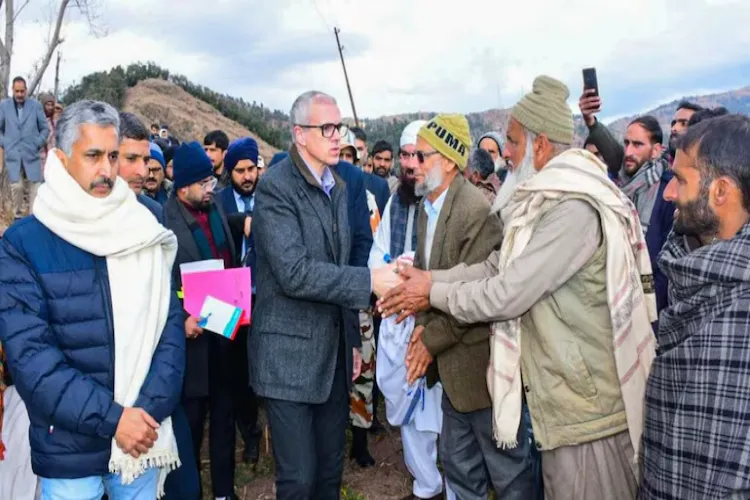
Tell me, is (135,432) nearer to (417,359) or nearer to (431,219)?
(417,359)

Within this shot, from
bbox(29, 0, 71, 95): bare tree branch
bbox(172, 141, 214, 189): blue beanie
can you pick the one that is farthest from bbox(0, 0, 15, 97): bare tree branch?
bbox(172, 141, 214, 189): blue beanie

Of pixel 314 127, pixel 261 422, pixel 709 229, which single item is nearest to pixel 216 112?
pixel 261 422

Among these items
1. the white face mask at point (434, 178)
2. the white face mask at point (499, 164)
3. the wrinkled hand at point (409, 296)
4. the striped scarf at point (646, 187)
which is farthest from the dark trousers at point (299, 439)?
the white face mask at point (499, 164)

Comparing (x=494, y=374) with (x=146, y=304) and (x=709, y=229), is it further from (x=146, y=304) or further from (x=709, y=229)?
(x=146, y=304)

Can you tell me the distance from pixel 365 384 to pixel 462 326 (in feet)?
6.58

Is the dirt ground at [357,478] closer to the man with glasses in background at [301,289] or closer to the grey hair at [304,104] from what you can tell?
the man with glasses in background at [301,289]

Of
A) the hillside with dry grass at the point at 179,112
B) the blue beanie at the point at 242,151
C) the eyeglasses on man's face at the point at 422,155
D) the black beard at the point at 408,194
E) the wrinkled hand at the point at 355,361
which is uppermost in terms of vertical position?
the hillside with dry grass at the point at 179,112

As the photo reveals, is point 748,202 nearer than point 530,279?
Yes

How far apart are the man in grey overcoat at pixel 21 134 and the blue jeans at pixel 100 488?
375 inches

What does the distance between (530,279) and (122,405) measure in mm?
1717

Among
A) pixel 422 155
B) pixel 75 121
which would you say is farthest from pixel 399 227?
pixel 75 121

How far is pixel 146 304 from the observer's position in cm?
260

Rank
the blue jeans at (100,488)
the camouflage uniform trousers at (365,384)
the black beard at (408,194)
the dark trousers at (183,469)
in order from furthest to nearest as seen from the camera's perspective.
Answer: the camouflage uniform trousers at (365,384) < the black beard at (408,194) < the dark trousers at (183,469) < the blue jeans at (100,488)

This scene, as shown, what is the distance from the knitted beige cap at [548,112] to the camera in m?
2.96
